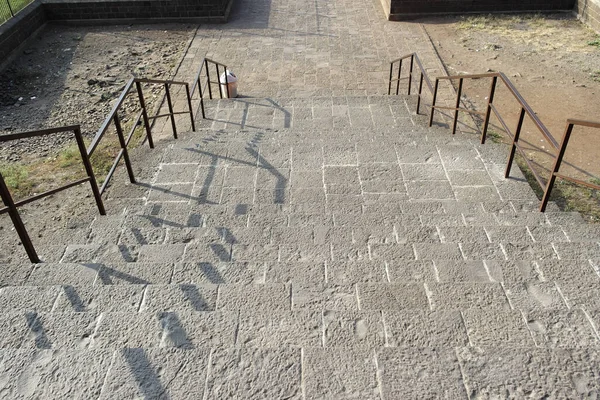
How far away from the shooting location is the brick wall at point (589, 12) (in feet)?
38.4

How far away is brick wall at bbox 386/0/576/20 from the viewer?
41.9 feet

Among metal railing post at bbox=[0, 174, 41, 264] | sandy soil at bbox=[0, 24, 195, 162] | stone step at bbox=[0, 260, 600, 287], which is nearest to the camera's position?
stone step at bbox=[0, 260, 600, 287]

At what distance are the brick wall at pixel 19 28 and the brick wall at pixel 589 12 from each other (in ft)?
45.3

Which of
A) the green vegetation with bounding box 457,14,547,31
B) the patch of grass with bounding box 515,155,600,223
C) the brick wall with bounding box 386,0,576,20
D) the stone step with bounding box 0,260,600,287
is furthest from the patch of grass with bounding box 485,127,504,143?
the brick wall with bounding box 386,0,576,20

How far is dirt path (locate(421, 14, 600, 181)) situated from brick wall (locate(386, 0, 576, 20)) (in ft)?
1.12

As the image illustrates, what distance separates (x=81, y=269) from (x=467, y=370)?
248 cm

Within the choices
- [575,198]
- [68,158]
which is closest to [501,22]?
[575,198]

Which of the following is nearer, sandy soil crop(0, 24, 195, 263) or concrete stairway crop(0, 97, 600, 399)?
concrete stairway crop(0, 97, 600, 399)

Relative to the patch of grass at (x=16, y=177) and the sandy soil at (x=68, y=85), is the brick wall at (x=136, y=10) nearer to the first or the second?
the sandy soil at (x=68, y=85)

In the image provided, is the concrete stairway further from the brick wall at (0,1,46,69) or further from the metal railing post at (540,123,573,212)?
the brick wall at (0,1,46,69)

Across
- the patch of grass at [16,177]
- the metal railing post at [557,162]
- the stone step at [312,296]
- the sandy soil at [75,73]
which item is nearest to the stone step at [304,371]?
the stone step at [312,296]

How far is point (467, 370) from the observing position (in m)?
2.37

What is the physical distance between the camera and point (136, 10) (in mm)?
12828

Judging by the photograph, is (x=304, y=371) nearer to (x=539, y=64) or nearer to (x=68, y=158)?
(x=68, y=158)
